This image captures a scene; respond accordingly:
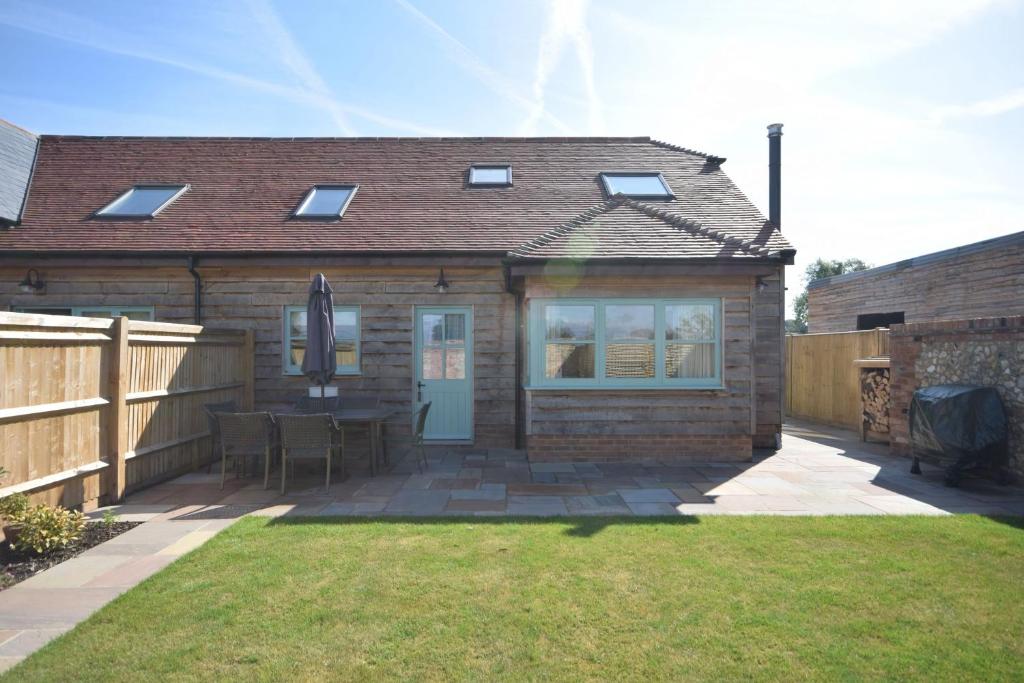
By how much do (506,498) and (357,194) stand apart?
7623mm

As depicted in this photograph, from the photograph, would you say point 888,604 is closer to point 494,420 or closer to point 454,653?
point 454,653

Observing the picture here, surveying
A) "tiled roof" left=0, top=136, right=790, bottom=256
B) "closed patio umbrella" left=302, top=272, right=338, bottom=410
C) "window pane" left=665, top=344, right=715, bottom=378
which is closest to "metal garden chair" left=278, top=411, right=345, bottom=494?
"closed patio umbrella" left=302, top=272, right=338, bottom=410

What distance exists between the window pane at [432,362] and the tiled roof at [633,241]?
234 centimetres

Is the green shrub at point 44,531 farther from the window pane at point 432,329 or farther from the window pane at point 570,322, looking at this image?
the window pane at point 570,322

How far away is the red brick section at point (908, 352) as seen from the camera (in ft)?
23.5

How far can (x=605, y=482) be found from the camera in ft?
21.4

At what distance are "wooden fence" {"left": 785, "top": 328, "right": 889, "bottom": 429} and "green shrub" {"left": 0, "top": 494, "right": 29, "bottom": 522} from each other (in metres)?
12.6

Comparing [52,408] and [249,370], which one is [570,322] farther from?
[52,408]

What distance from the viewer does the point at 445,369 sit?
30.1ft

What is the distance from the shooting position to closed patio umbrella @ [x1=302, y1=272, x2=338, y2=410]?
704cm

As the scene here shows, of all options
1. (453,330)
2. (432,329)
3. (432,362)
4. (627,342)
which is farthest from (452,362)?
(627,342)

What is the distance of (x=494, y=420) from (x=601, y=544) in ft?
15.8

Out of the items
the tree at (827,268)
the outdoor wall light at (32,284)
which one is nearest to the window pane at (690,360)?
the outdoor wall light at (32,284)

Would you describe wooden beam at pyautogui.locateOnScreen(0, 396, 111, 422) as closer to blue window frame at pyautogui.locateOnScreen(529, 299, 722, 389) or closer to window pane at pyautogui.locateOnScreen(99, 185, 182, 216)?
blue window frame at pyautogui.locateOnScreen(529, 299, 722, 389)
